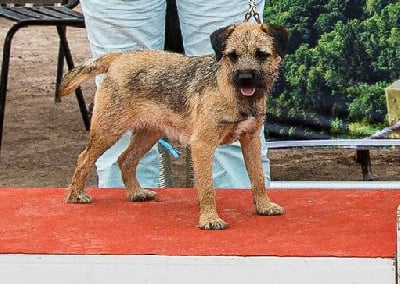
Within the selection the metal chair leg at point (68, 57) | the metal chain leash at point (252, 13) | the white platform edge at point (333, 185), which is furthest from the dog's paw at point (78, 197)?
the metal chair leg at point (68, 57)

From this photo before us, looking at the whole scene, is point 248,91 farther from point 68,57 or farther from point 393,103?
point 68,57

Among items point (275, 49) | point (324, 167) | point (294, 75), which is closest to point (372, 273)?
point (275, 49)

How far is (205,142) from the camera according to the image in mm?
3459

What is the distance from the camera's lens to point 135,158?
3893mm

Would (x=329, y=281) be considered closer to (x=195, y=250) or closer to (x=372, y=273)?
(x=372, y=273)

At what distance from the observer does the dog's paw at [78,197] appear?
387cm

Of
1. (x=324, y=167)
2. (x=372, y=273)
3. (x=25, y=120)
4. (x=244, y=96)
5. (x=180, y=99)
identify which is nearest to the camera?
(x=372, y=273)

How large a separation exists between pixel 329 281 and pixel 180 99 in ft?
2.71

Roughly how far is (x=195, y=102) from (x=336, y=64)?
1.87 metres

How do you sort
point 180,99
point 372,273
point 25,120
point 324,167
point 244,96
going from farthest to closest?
1. point 25,120
2. point 324,167
3. point 180,99
4. point 244,96
5. point 372,273

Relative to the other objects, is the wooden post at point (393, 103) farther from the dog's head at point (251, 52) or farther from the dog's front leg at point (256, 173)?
the dog's head at point (251, 52)

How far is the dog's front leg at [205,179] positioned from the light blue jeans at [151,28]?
0.79 m

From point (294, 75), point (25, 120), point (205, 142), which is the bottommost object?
point (25, 120)

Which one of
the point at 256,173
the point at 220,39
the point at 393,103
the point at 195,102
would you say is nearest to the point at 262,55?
the point at 220,39
